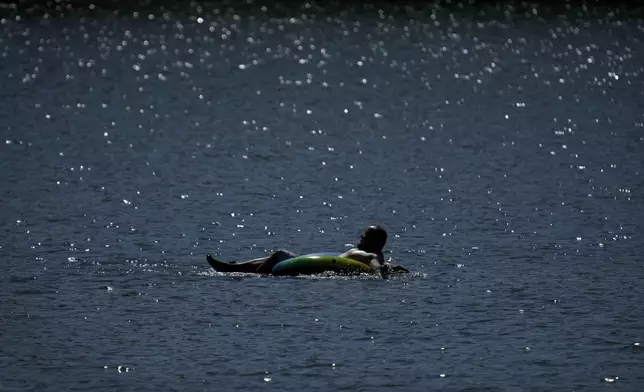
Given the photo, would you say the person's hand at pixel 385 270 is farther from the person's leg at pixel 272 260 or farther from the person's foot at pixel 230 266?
the person's foot at pixel 230 266

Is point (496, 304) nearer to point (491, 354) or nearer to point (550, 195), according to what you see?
point (491, 354)

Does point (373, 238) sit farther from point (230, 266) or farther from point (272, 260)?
point (230, 266)

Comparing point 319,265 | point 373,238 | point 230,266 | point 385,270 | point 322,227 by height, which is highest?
point 322,227

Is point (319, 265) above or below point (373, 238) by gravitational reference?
below

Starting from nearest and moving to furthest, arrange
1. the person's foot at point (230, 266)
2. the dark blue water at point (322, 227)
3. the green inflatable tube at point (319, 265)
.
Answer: the dark blue water at point (322, 227) → the green inflatable tube at point (319, 265) → the person's foot at point (230, 266)

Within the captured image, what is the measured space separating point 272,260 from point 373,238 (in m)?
1.90

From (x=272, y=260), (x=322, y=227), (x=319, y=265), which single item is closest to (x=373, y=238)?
(x=319, y=265)

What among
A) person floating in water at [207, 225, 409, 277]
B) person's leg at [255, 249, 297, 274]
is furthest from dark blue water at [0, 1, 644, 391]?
person's leg at [255, 249, 297, 274]

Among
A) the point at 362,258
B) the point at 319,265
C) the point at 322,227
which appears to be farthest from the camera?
the point at 322,227

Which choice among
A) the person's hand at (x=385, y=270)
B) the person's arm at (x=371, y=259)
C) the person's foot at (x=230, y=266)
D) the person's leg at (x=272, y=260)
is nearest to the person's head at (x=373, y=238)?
the person's arm at (x=371, y=259)

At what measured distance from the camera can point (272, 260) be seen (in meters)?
30.4

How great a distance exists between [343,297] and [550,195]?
14859 millimetres

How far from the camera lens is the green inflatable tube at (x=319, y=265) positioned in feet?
98.7

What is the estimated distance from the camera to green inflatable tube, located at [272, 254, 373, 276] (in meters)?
30.1
